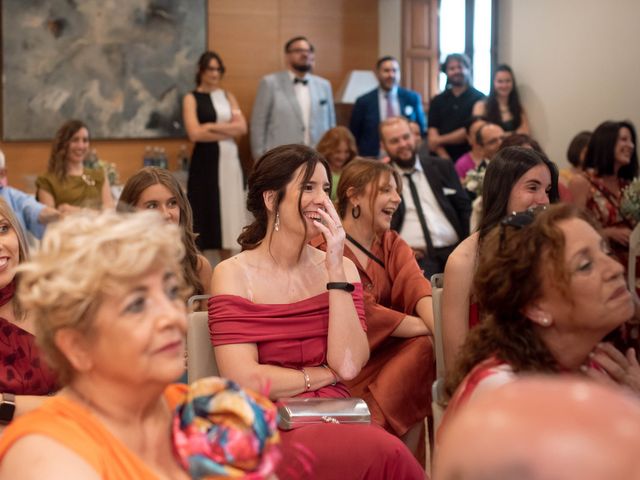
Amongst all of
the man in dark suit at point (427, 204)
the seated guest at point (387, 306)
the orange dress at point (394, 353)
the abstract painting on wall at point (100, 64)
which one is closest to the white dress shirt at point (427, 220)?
the man in dark suit at point (427, 204)

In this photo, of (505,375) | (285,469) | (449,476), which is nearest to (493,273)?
(505,375)

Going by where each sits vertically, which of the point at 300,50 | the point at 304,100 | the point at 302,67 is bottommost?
the point at 304,100

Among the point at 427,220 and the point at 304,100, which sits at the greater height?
the point at 304,100

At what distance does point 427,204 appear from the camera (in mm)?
5605

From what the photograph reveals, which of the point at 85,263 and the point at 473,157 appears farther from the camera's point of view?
the point at 473,157

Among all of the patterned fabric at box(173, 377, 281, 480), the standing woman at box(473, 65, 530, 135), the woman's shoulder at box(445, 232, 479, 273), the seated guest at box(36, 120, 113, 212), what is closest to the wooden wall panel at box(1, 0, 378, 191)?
the standing woman at box(473, 65, 530, 135)

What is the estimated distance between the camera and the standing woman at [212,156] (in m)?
8.65

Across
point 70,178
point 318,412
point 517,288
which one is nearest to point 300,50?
point 70,178

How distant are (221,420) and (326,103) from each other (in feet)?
25.3

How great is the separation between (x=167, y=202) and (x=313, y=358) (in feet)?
3.49

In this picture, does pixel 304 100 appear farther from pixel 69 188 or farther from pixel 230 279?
pixel 230 279

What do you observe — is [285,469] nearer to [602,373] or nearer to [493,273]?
[493,273]

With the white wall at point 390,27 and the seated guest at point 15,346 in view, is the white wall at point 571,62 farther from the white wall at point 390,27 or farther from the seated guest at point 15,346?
the seated guest at point 15,346

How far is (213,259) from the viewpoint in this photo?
29.8 feet
